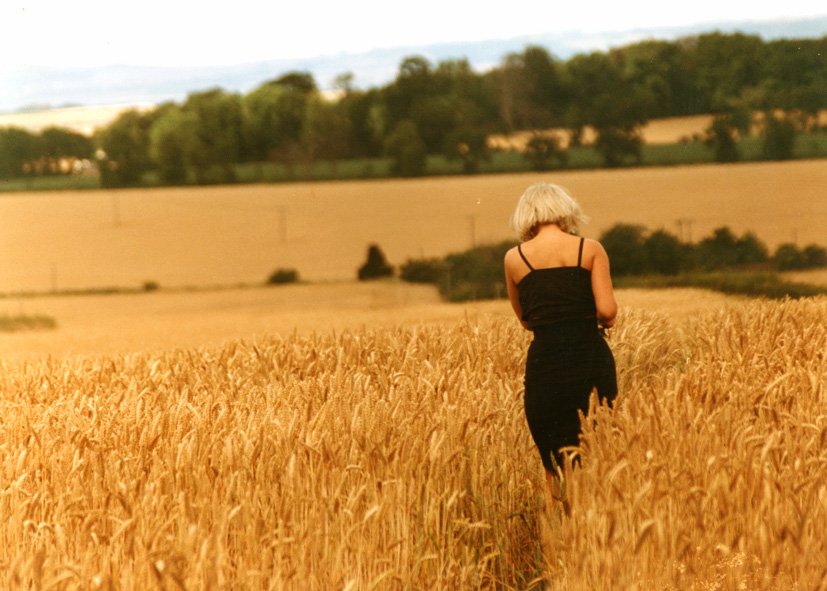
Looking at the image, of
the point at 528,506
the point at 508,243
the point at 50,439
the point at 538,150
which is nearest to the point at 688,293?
the point at 538,150

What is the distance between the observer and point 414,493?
460 cm

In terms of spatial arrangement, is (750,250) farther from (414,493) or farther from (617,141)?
(414,493)

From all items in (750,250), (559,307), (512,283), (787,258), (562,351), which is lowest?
(787,258)

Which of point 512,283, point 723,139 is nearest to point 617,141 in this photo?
point 723,139

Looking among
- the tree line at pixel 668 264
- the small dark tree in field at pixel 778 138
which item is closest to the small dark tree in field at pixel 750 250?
the tree line at pixel 668 264

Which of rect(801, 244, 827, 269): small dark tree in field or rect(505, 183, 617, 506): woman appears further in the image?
rect(801, 244, 827, 269): small dark tree in field

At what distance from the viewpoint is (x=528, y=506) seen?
5.61m

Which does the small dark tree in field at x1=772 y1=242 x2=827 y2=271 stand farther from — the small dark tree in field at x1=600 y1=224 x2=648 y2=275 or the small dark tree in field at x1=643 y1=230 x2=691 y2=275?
the small dark tree in field at x1=600 y1=224 x2=648 y2=275

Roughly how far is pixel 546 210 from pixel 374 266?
13.4 m

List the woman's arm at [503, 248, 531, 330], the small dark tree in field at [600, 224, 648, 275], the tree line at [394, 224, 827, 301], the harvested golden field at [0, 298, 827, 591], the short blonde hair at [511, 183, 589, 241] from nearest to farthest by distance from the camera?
the harvested golden field at [0, 298, 827, 591]
the short blonde hair at [511, 183, 589, 241]
the woman's arm at [503, 248, 531, 330]
the tree line at [394, 224, 827, 301]
the small dark tree in field at [600, 224, 648, 275]

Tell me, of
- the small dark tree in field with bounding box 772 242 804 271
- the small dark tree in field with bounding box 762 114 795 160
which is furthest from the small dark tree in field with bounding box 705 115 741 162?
the small dark tree in field with bounding box 772 242 804 271

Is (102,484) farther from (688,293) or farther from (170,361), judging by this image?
(688,293)

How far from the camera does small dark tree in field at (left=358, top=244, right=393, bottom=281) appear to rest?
18.2 meters

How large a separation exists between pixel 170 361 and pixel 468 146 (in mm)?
9618
